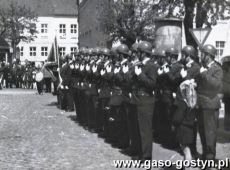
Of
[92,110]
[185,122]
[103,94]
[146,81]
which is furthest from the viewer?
[92,110]

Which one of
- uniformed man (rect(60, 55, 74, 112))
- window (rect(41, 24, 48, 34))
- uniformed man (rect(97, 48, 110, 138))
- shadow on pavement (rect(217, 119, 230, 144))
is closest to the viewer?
shadow on pavement (rect(217, 119, 230, 144))

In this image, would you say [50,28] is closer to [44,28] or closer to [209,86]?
[44,28]

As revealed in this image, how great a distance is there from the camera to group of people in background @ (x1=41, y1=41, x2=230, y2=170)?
882 centimetres

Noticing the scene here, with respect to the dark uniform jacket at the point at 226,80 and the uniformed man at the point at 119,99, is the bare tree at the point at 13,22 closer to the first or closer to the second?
the dark uniform jacket at the point at 226,80

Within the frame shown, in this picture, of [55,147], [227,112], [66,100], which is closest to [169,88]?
[55,147]

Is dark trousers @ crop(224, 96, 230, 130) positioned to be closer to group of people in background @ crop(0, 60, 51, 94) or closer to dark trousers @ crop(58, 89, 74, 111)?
dark trousers @ crop(58, 89, 74, 111)

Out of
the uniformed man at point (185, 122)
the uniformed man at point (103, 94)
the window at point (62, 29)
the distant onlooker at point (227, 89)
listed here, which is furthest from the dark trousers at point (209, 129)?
the window at point (62, 29)

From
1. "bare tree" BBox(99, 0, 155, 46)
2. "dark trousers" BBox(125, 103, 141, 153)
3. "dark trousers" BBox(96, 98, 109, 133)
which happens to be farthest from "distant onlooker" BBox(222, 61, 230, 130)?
"bare tree" BBox(99, 0, 155, 46)

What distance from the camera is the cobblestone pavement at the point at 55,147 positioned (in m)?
9.60

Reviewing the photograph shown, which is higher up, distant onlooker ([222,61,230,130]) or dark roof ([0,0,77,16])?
dark roof ([0,0,77,16])

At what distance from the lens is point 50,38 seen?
270 ft

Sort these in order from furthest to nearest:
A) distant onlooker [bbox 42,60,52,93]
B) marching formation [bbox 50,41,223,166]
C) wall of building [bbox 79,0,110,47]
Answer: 1. wall of building [bbox 79,0,110,47]
2. distant onlooker [bbox 42,60,52,93]
3. marching formation [bbox 50,41,223,166]

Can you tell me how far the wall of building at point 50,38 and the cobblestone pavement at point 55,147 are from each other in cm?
6510

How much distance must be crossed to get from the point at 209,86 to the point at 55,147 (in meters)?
4.00
